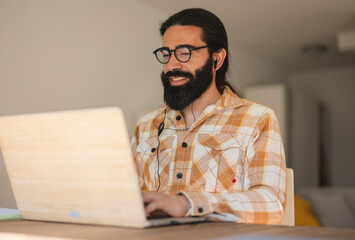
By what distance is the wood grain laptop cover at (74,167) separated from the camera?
30.5 inches

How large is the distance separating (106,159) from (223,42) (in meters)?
1.13

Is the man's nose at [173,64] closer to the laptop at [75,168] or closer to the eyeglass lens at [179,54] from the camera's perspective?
the eyeglass lens at [179,54]

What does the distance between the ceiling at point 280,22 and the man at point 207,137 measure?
1.60 meters

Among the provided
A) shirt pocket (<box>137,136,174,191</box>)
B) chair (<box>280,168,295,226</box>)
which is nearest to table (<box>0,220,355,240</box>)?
chair (<box>280,168,295,226</box>)

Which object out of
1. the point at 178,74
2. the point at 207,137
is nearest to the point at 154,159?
the point at 207,137

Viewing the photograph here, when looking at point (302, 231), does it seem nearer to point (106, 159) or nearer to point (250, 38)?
point (106, 159)

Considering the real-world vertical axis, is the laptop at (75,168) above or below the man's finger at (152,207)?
above

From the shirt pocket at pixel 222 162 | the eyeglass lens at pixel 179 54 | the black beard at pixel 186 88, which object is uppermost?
the eyeglass lens at pixel 179 54

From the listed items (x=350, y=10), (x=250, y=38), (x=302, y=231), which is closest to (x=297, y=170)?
(x=250, y=38)

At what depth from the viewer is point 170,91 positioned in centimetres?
168

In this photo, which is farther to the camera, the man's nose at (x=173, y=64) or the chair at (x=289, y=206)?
the man's nose at (x=173, y=64)

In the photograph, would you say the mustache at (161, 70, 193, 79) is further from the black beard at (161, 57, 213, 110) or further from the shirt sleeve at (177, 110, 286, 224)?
the shirt sleeve at (177, 110, 286, 224)

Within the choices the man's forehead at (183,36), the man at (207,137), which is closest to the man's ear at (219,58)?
the man at (207,137)

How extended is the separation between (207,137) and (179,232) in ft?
2.50
